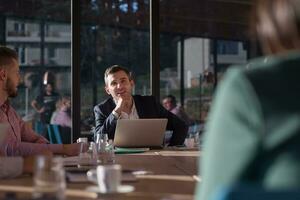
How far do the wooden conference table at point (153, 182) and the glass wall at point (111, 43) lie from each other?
2813mm

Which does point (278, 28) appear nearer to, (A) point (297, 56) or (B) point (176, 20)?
(A) point (297, 56)

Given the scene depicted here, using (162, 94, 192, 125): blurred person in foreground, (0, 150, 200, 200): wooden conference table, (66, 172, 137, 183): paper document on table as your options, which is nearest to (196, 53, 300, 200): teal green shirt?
(0, 150, 200, 200): wooden conference table

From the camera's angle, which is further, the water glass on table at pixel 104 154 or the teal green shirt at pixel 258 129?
the water glass on table at pixel 104 154

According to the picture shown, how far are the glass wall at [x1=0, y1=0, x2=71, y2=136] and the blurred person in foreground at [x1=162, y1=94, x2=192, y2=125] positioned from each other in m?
1.07

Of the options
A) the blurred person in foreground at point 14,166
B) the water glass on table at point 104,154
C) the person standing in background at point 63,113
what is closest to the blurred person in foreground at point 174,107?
the person standing in background at point 63,113

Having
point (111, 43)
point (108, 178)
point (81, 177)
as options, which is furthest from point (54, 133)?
point (108, 178)

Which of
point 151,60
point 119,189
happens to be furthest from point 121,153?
point 151,60

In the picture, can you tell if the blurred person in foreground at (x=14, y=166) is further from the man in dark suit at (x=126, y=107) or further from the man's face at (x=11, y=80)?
the man in dark suit at (x=126, y=107)

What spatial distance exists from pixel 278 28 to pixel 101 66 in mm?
5338

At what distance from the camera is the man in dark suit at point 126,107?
4.56m

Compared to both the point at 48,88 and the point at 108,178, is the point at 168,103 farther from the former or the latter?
the point at 108,178

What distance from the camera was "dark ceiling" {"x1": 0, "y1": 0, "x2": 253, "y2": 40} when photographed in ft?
20.2

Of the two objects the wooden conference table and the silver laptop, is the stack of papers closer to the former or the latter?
the silver laptop

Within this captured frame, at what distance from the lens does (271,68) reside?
983 millimetres
